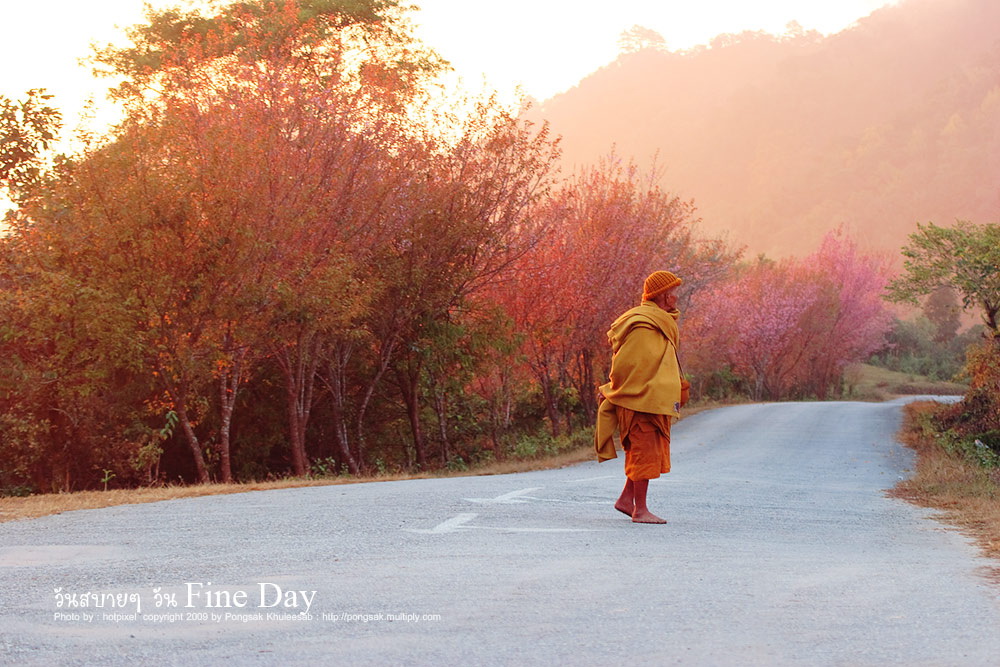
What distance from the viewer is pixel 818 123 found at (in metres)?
144

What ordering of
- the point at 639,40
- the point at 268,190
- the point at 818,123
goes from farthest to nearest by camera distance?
the point at 639,40, the point at 818,123, the point at 268,190

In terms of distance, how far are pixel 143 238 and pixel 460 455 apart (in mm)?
13883

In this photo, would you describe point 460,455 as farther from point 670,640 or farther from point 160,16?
point 670,640

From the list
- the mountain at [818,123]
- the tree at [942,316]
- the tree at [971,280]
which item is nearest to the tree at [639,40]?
the mountain at [818,123]

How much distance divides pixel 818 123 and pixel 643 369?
142648mm

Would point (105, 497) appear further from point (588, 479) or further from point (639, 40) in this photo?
point (639, 40)

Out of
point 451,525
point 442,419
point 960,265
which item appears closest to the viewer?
point 451,525

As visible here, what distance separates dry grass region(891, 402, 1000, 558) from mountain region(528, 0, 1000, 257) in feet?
A: 294

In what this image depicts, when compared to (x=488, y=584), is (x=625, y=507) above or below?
below

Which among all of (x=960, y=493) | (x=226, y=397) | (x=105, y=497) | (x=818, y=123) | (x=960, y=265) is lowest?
(x=960, y=493)

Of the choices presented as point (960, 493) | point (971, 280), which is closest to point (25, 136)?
point (960, 493)

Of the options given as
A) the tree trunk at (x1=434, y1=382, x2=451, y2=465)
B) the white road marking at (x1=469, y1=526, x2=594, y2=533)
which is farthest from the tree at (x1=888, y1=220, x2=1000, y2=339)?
the white road marking at (x1=469, y1=526, x2=594, y2=533)

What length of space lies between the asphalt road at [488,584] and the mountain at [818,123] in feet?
319

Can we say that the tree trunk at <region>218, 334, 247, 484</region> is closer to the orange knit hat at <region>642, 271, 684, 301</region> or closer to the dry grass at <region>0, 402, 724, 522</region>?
the dry grass at <region>0, 402, 724, 522</region>
